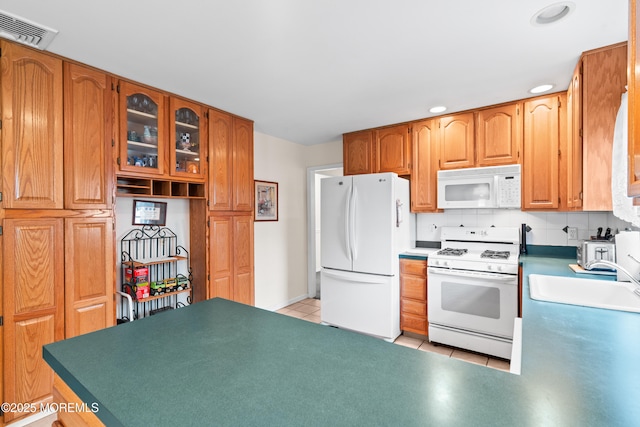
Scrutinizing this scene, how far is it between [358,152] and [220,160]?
1.67 meters

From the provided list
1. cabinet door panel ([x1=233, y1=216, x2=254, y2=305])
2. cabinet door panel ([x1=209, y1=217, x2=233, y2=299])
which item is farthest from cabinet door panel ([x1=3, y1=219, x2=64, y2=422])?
cabinet door panel ([x1=233, y1=216, x2=254, y2=305])

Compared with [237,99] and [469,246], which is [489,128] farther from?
[237,99]

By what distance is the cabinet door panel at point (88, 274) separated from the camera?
2.09 meters

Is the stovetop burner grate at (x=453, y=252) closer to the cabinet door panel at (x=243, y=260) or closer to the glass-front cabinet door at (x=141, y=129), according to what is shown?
the cabinet door panel at (x=243, y=260)

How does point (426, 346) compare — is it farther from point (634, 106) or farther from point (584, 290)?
point (634, 106)

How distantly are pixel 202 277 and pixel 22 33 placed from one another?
6.94 ft

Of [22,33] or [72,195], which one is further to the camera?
[72,195]

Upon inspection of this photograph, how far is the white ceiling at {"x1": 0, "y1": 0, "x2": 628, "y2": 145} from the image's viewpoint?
158 cm

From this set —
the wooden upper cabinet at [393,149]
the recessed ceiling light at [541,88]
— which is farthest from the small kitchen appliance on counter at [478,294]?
the recessed ceiling light at [541,88]

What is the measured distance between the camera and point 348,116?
330 centimetres

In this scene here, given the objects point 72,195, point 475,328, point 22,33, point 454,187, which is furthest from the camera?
point 454,187

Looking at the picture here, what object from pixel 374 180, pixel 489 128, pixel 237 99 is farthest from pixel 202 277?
pixel 489 128

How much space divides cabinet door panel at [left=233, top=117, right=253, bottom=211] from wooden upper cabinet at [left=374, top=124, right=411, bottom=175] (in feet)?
4.84

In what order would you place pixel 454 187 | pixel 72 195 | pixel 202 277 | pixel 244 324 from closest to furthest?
pixel 244 324 < pixel 72 195 < pixel 202 277 < pixel 454 187
